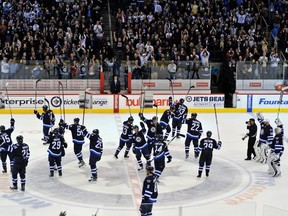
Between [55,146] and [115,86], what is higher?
[115,86]

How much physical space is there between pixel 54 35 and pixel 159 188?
42.0 feet

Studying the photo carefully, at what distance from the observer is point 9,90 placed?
22.9 metres

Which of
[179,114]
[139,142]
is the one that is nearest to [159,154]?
[139,142]

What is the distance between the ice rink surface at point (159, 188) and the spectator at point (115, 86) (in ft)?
17.8

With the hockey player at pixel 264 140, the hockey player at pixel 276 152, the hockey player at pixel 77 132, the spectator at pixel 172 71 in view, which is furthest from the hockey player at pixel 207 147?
the spectator at pixel 172 71

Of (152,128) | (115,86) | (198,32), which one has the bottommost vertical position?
(152,128)

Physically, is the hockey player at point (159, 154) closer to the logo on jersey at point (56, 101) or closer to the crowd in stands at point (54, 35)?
the logo on jersey at point (56, 101)

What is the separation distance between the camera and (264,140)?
15445 mm

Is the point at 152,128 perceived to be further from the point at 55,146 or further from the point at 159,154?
the point at 55,146

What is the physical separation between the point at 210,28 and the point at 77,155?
12.6 m

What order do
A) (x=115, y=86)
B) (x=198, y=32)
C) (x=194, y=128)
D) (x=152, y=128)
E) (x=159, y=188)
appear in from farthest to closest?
(x=198, y=32)
(x=115, y=86)
(x=194, y=128)
(x=152, y=128)
(x=159, y=188)

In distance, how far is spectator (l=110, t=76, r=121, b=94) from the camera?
76.1 ft

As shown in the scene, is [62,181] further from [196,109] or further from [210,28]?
[210,28]

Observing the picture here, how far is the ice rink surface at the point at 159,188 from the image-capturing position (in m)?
12.1
